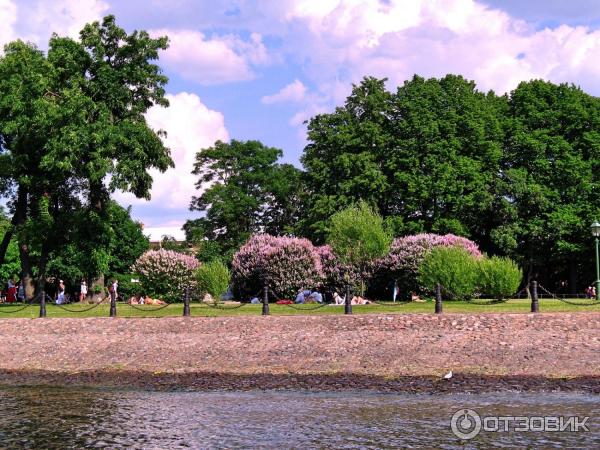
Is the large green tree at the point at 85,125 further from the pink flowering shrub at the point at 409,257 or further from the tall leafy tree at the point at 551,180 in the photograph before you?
the tall leafy tree at the point at 551,180

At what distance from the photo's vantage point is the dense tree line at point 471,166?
4497cm

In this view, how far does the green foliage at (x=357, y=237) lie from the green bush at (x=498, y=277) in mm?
6085

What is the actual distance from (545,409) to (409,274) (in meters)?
22.1

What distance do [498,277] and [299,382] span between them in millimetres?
11684

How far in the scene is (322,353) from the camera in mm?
22750

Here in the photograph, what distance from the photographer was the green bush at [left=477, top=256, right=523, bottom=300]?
28.5 metres

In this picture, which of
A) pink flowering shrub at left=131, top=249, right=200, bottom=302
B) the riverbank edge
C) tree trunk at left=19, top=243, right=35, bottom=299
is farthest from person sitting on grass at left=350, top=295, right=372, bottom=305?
tree trunk at left=19, top=243, right=35, bottom=299

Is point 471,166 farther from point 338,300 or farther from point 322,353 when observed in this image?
point 322,353

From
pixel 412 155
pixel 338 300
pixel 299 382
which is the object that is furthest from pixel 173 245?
pixel 299 382

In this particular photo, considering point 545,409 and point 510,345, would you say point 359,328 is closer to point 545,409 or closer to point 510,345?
point 510,345

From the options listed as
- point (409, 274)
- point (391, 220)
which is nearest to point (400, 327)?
point (409, 274)

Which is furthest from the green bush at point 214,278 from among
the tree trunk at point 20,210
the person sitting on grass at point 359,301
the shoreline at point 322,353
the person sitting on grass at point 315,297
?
the tree trunk at point 20,210

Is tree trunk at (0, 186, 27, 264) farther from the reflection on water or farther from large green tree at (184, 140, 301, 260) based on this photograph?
the reflection on water

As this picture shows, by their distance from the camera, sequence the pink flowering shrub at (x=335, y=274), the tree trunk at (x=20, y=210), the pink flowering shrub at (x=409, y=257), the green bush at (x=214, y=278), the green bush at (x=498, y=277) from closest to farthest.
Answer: the green bush at (x=498, y=277), the green bush at (x=214, y=278), the pink flowering shrub at (x=409, y=257), the pink flowering shrub at (x=335, y=274), the tree trunk at (x=20, y=210)
